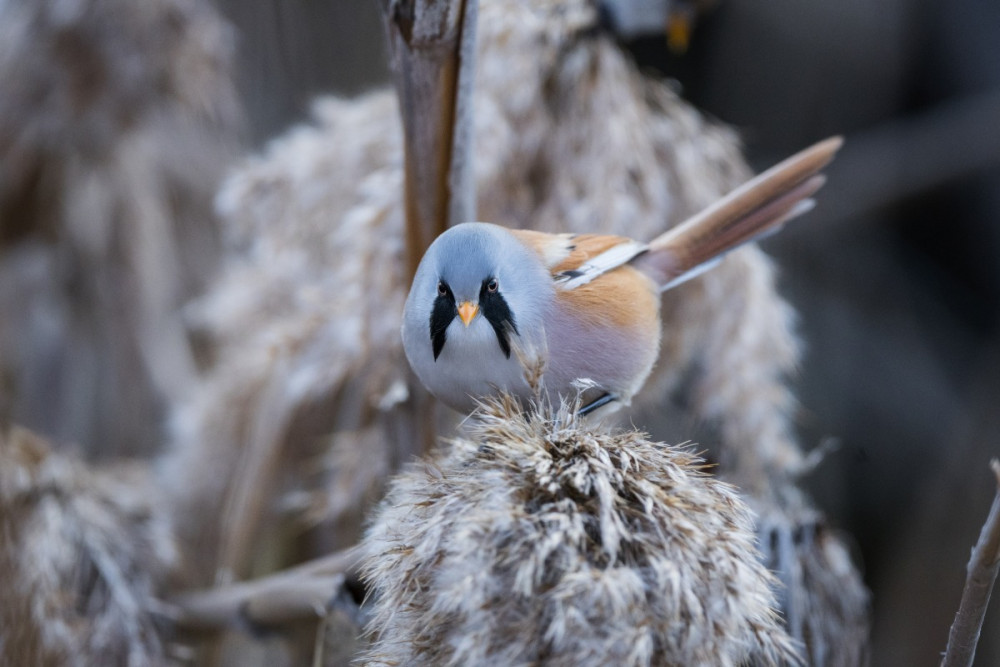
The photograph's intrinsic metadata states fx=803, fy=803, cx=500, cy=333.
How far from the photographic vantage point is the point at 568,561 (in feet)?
2.50

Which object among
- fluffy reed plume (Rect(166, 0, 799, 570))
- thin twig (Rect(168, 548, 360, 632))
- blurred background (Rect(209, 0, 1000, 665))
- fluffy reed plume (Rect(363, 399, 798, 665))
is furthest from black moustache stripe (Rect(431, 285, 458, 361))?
blurred background (Rect(209, 0, 1000, 665))

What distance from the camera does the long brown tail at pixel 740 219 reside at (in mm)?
1410

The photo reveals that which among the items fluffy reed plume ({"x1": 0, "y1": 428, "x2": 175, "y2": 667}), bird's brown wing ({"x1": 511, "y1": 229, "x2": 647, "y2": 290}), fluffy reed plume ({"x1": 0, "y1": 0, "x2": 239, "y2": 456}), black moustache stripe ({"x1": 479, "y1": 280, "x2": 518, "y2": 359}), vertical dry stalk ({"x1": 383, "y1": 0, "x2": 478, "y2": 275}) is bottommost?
fluffy reed plume ({"x1": 0, "y1": 428, "x2": 175, "y2": 667})

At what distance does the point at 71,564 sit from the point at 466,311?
1198 mm

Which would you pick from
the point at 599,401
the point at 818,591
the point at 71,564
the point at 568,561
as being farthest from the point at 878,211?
the point at 71,564

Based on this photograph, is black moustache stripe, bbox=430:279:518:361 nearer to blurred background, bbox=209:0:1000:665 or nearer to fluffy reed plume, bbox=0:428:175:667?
fluffy reed plume, bbox=0:428:175:667

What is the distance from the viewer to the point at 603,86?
1.95 metres

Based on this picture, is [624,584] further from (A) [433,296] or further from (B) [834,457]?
(B) [834,457]

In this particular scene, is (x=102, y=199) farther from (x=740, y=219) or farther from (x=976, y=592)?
(x=976, y=592)

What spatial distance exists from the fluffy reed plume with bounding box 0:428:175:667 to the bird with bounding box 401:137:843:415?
102 centimetres

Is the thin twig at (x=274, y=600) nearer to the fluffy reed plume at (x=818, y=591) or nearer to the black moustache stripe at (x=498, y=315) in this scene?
the black moustache stripe at (x=498, y=315)

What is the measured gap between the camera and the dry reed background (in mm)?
2059

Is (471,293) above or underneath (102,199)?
underneath

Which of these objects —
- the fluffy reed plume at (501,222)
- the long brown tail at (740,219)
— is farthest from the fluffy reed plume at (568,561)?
the fluffy reed plume at (501,222)
